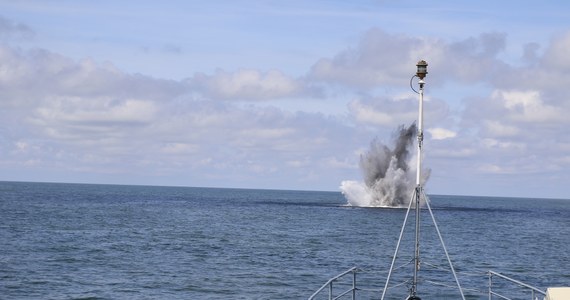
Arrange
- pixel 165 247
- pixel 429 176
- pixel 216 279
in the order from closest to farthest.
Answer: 1. pixel 216 279
2. pixel 165 247
3. pixel 429 176

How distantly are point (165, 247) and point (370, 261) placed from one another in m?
19.4

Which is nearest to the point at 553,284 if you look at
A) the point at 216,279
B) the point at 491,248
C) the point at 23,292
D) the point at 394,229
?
the point at 216,279

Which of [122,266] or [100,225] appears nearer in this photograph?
[122,266]

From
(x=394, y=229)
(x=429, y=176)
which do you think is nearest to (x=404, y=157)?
(x=429, y=176)

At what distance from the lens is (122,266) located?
54156 millimetres

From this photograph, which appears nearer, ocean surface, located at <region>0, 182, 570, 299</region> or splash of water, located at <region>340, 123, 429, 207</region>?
ocean surface, located at <region>0, 182, 570, 299</region>

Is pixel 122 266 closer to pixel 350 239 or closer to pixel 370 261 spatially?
pixel 370 261

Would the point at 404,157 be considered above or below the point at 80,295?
above

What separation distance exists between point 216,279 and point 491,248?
38.6 meters

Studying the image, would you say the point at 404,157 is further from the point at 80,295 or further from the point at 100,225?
the point at 80,295

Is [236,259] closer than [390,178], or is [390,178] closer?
[236,259]

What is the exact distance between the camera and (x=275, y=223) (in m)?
110

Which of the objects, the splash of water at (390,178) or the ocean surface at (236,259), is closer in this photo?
the ocean surface at (236,259)

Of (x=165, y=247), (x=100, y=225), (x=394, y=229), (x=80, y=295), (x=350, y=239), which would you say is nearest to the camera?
(x=80, y=295)
